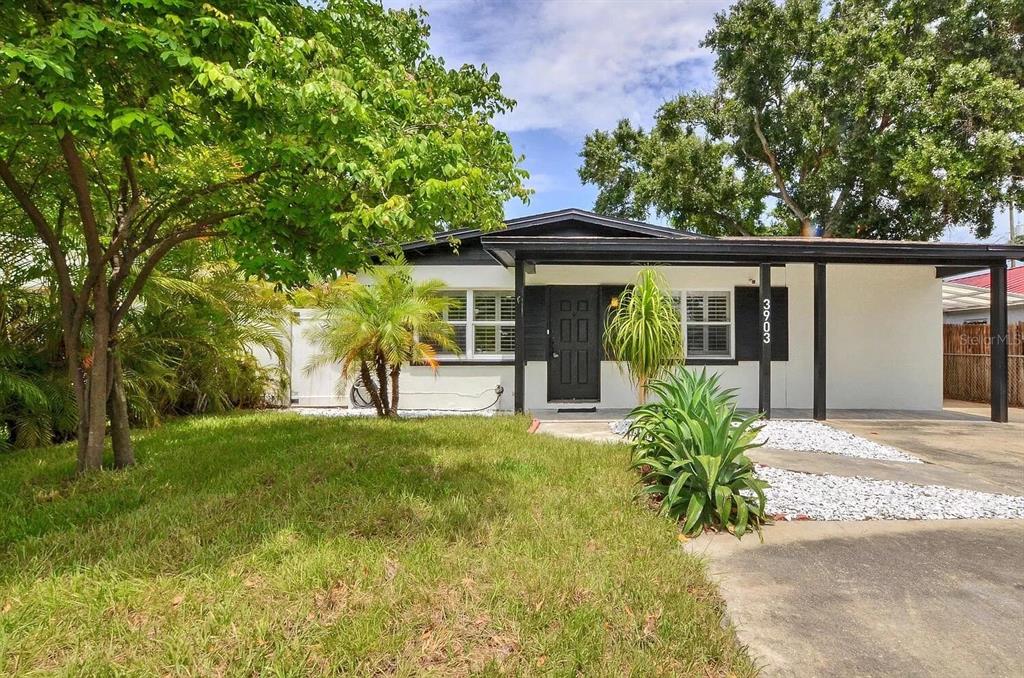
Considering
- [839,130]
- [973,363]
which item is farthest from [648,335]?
[839,130]

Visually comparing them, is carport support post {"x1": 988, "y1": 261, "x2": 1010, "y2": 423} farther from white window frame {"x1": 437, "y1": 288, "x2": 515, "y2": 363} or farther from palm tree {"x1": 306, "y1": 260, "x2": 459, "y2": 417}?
palm tree {"x1": 306, "y1": 260, "x2": 459, "y2": 417}

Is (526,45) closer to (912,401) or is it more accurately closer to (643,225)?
(643,225)

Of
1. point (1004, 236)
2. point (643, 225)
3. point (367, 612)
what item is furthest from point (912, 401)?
point (1004, 236)

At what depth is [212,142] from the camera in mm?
4070

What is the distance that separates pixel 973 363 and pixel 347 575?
15.1 metres

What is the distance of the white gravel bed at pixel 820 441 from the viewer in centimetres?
622

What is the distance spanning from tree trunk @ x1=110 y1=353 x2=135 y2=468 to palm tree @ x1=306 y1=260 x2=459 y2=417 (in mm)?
2826

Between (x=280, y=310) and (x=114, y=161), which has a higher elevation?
(x=114, y=161)

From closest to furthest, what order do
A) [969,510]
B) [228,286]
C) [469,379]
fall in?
1. [969,510]
2. [228,286]
3. [469,379]

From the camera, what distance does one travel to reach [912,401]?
1006 centimetres

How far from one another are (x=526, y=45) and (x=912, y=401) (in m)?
12.1

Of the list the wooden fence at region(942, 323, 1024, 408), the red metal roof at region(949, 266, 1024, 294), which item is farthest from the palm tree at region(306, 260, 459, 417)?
the red metal roof at region(949, 266, 1024, 294)

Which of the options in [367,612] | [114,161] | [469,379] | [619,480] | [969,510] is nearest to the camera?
[367,612]

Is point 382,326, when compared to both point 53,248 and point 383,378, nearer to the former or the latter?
point 383,378
